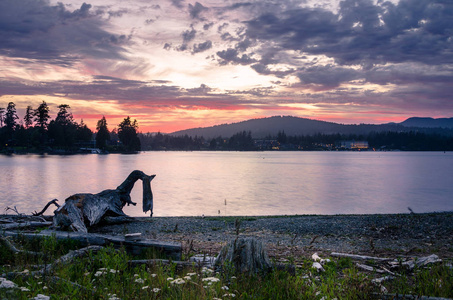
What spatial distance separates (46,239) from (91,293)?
4765 millimetres

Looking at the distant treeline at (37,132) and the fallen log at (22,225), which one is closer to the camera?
the fallen log at (22,225)

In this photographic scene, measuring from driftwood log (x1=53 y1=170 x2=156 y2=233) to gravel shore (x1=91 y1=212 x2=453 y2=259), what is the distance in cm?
111

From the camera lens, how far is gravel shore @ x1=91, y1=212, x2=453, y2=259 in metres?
13.9

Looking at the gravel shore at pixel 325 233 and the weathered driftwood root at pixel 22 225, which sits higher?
the weathered driftwood root at pixel 22 225

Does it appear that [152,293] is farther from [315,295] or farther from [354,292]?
[354,292]

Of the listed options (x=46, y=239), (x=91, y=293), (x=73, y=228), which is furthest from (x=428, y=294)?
(x=73, y=228)

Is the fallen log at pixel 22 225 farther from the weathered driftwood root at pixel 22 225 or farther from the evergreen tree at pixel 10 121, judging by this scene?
the evergreen tree at pixel 10 121

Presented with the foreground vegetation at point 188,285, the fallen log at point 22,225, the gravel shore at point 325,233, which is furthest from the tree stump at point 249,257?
the fallen log at point 22,225

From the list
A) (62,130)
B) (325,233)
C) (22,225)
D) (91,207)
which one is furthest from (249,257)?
(62,130)

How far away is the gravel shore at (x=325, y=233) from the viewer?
547 inches

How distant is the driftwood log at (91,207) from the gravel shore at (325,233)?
3.64 ft

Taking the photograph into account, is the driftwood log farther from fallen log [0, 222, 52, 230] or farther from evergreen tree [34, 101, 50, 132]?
evergreen tree [34, 101, 50, 132]

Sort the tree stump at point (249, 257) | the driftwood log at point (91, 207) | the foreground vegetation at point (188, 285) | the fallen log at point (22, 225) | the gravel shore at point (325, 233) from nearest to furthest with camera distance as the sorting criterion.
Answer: the foreground vegetation at point (188, 285) → the tree stump at point (249, 257) → the fallen log at point (22, 225) → the gravel shore at point (325, 233) → the driftwood log at point (91, 207)

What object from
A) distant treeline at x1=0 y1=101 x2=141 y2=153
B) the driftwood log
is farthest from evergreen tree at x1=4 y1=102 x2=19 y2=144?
the driftwood log
